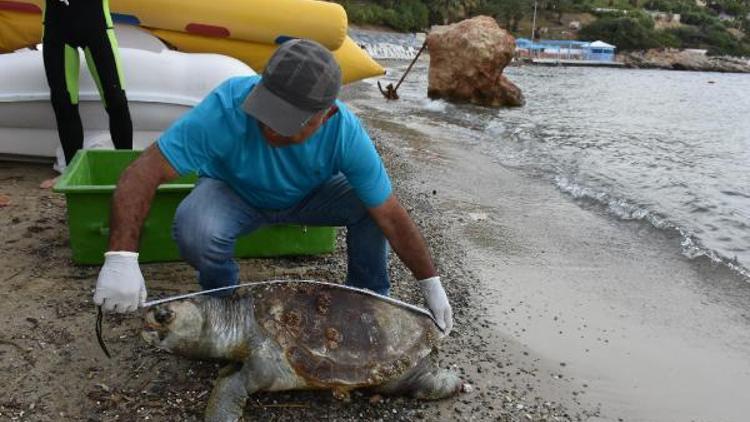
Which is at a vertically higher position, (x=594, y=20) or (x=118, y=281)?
(x=118, y=281)

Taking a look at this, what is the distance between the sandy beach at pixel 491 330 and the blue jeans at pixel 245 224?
19.1 inches

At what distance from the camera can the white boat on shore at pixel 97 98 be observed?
495cm

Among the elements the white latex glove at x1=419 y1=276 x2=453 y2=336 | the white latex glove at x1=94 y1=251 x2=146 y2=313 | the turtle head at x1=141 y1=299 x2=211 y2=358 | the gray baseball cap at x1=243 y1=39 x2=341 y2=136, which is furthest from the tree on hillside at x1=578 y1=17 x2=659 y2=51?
the white latex glove at x1=94 y1=251 x2=146 y2=313

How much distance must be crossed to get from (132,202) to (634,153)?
34.1ft

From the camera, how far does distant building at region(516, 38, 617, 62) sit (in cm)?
5984

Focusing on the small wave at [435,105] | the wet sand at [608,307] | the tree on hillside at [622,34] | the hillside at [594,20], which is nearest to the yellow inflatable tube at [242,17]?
the wet sand at [608,307]

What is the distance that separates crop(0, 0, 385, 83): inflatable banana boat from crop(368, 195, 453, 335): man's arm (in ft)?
13.1

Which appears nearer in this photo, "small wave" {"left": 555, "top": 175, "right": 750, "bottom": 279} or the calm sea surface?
"small wave" {"left": 555, "top": 175, "right": 750, "bottom": 279}

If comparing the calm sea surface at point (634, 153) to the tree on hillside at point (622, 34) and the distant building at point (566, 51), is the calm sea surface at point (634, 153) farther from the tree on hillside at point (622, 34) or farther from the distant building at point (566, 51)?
the tree on hillside at point (622, 34)

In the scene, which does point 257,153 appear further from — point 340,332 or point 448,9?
point 448,9

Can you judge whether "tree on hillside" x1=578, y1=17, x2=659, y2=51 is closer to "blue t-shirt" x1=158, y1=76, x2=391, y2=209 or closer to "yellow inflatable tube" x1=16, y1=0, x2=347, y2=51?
"yellow inflatable tube" x1=16, y1=0, x2=347, y2=51

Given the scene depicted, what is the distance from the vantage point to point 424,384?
2602 millimetres

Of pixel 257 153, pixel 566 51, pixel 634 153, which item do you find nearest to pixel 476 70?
pixel 634 153

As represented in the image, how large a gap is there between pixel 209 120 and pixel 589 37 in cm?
8597
